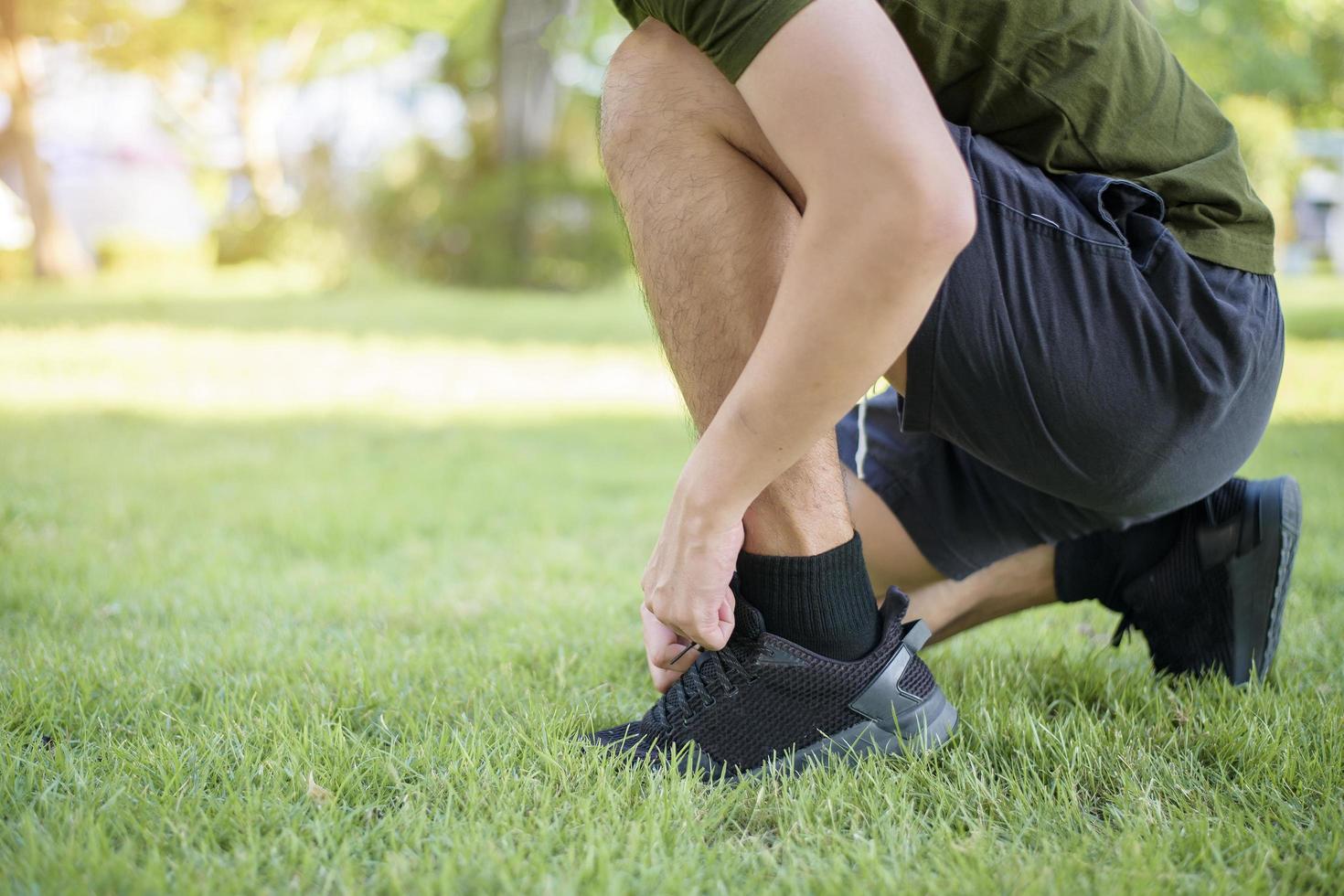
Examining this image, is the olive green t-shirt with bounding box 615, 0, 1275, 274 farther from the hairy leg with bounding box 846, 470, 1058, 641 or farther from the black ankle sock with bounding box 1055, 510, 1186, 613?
the hairy leg with bounding box 846, 470, 1058, 641

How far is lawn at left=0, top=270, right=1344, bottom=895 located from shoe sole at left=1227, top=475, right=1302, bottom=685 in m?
0.07

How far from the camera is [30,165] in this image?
15.0m

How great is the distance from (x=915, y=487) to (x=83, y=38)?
21.5 meters

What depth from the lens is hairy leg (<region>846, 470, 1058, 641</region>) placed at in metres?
1.76

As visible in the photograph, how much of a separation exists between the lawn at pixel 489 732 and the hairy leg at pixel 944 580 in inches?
3.5

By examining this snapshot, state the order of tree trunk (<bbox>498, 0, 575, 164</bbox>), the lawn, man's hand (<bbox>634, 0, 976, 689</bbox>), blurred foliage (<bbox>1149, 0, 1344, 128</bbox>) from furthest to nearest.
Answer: tree trunk (<bbox>498, 0, 575, 164</bbox>)
blurred foliage (<bbox>1149, 0, 1344, 128</bbox>)
the lawn
man's hand (<bbox>634, 0, 976, 689</bbox>)

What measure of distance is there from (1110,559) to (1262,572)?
0.24 metres

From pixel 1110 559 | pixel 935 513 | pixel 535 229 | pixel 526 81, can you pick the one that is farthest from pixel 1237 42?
pixel 935 513

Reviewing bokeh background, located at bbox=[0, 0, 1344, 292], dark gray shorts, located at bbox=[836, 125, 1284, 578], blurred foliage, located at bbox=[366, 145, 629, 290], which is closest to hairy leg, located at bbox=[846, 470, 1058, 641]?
dark gray shorts, located at bbox=[836, 125, 1284, 578]

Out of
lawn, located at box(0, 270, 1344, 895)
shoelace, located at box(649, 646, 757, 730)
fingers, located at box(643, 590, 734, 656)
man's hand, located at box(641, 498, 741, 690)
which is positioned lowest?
lawn, located at box(0, 270, 1344, 895)

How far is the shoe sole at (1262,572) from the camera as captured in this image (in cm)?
155

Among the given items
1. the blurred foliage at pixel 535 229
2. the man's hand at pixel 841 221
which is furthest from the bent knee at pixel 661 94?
the blurred foliage at pixel 535 229

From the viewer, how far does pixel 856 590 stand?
1.31 m

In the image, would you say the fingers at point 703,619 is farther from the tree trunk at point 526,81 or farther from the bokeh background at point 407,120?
the tree trunk at point 526,81
